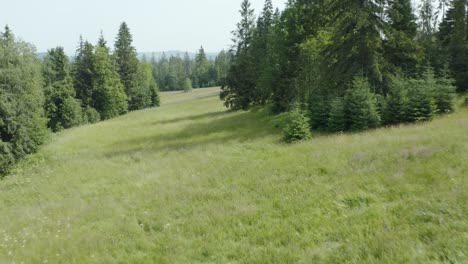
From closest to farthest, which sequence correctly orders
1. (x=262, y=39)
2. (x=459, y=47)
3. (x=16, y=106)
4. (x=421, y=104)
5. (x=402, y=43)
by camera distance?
1. (x=421, y=104)
2. (x=402, y=43)
3. (x=459, y=47)
4. (x=16, y=106)
5. (x=262, y=39)

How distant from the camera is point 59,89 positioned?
50531 mm

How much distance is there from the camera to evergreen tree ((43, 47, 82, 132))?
164 feet

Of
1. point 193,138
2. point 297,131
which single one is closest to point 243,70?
point 193,138

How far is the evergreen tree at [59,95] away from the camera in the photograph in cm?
4994

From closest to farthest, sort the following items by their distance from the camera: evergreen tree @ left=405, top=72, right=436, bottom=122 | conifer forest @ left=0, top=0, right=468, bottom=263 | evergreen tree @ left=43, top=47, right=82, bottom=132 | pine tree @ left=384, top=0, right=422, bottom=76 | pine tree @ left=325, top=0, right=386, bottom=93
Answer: conifer forest @ left=0, top=0, right=468, bottom=263, evergreen tree @ left=405, top=72, right=436, bottom=122, pine tree @ left=325, top=0, right=386, bottom=93, pine tree @ left=384, top=0, right=422, bottom=76, evergreen tree @ left=43, top=47, right=82, bottom=132

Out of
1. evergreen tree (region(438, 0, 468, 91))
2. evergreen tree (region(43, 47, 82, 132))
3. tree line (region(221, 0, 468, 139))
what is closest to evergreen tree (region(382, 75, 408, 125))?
tree line (region(221, 0, 468, 139))

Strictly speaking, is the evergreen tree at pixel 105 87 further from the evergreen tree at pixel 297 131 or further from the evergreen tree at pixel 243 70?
the evergreen tree at pixel 297 131

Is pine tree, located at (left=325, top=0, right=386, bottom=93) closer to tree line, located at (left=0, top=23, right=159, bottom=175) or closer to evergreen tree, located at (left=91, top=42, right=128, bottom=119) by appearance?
tree line, located at (left=0, top=23, right=159, bottom=175)

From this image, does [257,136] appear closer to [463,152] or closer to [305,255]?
[463,152]

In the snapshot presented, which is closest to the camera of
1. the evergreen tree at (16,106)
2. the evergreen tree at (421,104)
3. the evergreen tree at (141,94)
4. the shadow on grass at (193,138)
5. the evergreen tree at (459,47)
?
Answer: the evergreen tree at (421,104)

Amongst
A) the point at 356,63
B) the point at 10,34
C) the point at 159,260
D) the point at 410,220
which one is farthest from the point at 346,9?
the point at 10,34

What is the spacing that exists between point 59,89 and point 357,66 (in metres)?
43.1

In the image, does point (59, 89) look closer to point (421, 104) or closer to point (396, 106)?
point (396, 106)

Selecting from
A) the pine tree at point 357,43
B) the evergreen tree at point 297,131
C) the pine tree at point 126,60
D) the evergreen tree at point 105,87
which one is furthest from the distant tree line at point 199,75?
the evergreen tree at point 297,131
